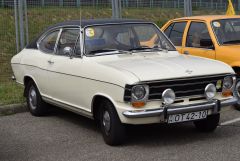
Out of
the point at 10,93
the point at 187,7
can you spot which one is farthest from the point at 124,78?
the point at 187,7

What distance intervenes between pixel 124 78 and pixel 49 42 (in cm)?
265

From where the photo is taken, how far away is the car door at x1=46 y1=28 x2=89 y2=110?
22.7ft

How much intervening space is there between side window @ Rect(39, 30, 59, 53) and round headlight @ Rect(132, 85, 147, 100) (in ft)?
8.04

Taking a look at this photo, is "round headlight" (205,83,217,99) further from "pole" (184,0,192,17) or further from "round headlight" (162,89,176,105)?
"pole" (184,0,192,17)

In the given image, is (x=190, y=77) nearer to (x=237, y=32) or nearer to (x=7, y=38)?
(x=237, y=32)

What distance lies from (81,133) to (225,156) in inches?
91.3

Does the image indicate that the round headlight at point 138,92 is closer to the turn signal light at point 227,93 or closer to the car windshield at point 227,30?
the turn signal light at point 227,93

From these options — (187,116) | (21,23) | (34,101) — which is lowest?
(34,101)

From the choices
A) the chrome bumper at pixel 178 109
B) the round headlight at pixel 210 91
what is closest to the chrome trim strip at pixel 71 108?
the chrome bumper at pixel 178 109

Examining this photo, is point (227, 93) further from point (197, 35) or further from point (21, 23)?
point (21, 23)

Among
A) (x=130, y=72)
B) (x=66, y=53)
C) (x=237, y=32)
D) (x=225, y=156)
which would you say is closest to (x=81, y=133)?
(x=66, y=53)

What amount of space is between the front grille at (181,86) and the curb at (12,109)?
11.4 ft

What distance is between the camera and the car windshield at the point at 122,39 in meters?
7.04

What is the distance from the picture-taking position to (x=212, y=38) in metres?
8.71
